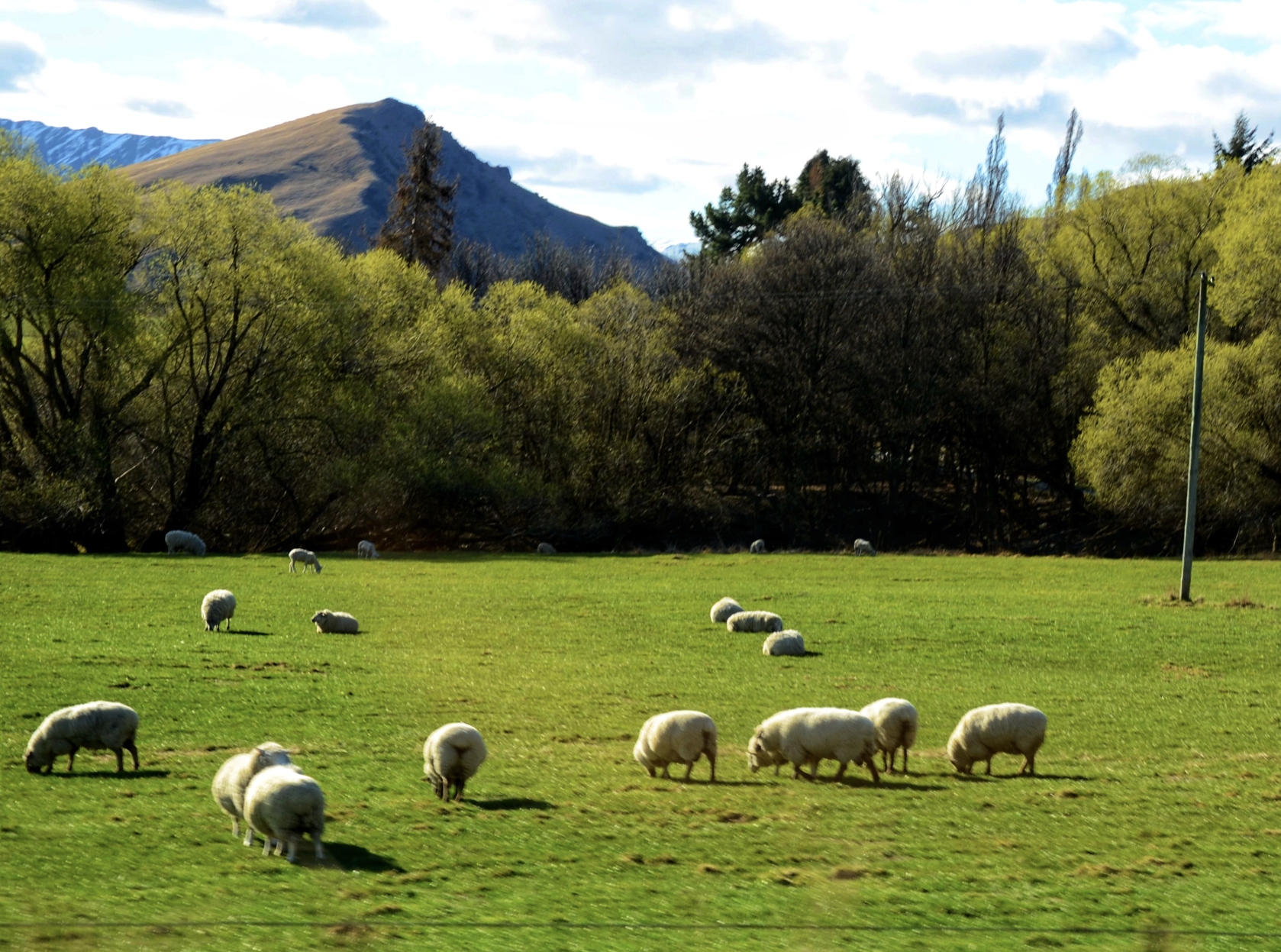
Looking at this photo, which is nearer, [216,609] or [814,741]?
[814,741]

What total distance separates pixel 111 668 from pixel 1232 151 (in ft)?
237

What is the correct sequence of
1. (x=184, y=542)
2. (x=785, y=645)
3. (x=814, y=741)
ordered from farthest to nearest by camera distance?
1. (x=184, y=542)
2. (x=785, y=645)
3. (x=814, y=741)

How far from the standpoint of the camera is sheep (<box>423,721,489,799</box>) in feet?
38.2

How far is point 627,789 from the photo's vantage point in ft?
41.0

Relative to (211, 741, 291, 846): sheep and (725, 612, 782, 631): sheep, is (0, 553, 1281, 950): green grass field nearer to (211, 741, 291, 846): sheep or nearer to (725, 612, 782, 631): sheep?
(211, 741, 291, 846): sheep

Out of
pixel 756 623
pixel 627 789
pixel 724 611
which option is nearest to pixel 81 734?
pixel 627 789

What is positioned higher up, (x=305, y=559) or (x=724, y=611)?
(x=724, y=611)

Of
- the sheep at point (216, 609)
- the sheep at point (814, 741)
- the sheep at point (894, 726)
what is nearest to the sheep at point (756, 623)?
the sheep at point (216, 609)

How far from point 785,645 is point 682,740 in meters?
10.3

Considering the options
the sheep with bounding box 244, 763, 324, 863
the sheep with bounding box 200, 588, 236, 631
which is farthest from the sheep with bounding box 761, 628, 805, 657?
the sheep with bounding box 244, 763, 324, 863

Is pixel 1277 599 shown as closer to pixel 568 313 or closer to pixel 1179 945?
pixel 1179 945

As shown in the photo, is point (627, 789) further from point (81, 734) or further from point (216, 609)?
point (216, 609)

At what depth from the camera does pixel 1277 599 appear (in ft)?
109

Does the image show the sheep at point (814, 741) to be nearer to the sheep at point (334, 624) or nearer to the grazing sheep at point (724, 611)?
the sheep at point (334, 624)
